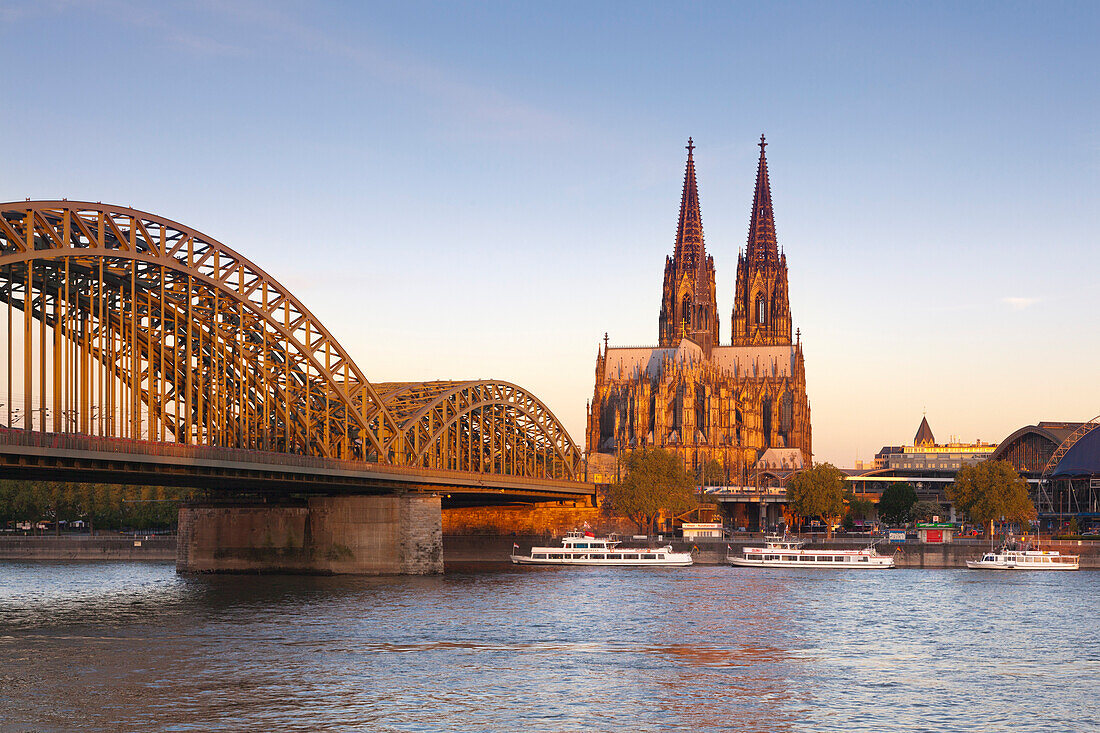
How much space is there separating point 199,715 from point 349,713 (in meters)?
4.63

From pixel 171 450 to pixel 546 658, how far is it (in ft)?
101

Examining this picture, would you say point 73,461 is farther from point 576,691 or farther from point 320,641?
point 576,691

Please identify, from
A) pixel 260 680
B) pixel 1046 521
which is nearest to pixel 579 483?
pixel 1046 521

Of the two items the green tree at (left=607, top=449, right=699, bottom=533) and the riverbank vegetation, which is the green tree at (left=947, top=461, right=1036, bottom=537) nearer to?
the green tree at (left=607, top=449, right=699, bottom=533)

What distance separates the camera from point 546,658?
57.5 meters

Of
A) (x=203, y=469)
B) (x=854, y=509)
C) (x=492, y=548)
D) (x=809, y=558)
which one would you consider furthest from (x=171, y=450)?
(x=854, y=509)

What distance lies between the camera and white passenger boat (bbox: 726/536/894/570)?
409 feet

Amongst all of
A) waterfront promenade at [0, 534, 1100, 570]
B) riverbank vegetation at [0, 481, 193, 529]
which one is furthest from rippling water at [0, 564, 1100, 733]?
riverbank vegetation at [0, 481, 193, 529]

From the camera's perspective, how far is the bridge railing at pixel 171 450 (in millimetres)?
67250

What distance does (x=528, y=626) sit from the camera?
228 ft

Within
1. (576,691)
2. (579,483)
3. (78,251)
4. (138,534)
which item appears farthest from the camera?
(138,534)

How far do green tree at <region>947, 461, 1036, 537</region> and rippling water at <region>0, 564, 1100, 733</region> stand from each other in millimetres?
47479

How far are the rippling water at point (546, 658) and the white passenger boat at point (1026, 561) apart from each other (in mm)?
23988

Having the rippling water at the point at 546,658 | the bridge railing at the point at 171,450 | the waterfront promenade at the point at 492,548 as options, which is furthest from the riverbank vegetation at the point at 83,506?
the rippling water at the point at 546,658
